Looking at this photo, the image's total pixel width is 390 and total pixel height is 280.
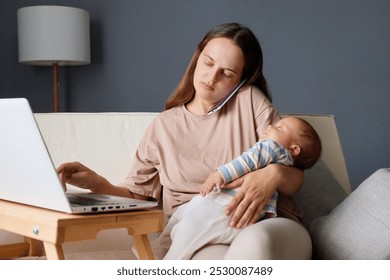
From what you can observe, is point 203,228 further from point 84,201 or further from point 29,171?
point 29,171

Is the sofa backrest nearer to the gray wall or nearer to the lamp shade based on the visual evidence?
the gray wall

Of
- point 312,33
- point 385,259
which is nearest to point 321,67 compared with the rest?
point 312,33

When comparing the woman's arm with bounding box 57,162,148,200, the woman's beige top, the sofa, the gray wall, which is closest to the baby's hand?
the sofa

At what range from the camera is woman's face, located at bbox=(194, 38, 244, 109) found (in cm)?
165

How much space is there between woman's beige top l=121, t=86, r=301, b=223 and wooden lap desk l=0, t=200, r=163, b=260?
375 millimetres

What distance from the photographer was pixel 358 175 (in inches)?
136

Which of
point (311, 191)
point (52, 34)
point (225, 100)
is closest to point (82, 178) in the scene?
point (225, 100)

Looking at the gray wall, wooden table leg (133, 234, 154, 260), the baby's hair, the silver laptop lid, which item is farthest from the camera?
the gray wall

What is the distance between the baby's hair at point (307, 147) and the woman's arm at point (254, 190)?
93 millimetres

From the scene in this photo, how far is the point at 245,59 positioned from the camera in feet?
5.55

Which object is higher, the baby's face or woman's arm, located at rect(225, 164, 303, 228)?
the baby's face

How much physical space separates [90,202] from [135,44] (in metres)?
2.88

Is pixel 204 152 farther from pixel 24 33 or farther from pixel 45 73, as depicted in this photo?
pixel 45 73

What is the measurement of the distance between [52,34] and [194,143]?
7.03ft
